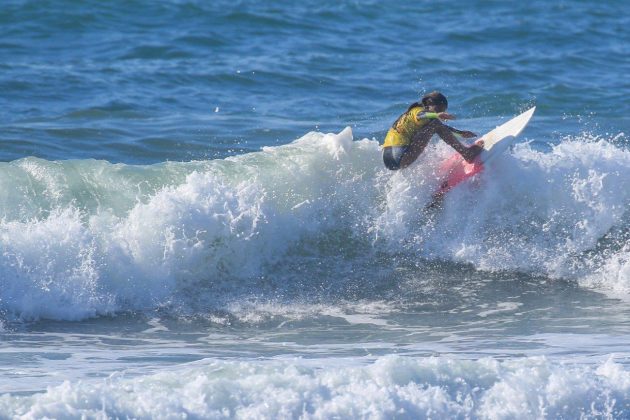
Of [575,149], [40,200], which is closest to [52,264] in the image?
[40,200]

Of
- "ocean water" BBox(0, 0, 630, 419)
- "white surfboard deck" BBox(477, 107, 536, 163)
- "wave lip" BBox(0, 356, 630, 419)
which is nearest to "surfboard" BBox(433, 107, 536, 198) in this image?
"white surfboard deck" BBox(477, 107, 536, 163)

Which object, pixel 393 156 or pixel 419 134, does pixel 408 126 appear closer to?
pixel 419 134

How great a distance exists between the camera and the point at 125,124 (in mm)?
14430

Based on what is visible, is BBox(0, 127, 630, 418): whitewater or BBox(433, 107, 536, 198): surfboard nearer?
BBox(0, 127, 630, 418): whitewater

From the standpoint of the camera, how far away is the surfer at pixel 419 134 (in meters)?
10.3

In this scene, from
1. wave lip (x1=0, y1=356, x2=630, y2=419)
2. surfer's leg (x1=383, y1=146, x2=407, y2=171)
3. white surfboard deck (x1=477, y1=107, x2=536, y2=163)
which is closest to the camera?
wave lip (x1=0, y1=356, x2=630, y2=419)

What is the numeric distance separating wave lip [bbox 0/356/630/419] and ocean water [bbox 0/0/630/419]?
1cm

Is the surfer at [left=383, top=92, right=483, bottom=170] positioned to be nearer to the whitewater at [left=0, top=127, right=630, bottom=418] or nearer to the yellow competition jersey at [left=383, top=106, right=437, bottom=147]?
the yellow competition jersey at [left=383, top=106, right=437, bottom=147]

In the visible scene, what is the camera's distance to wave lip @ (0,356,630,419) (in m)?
6.18

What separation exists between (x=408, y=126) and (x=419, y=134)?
13cm

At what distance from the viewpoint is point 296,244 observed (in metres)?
10.5

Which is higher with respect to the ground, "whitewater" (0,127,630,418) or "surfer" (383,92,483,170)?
"surfer" (383,92,483,170)

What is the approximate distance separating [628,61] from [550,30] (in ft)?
7.48

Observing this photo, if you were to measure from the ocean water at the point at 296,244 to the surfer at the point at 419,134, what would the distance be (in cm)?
27
